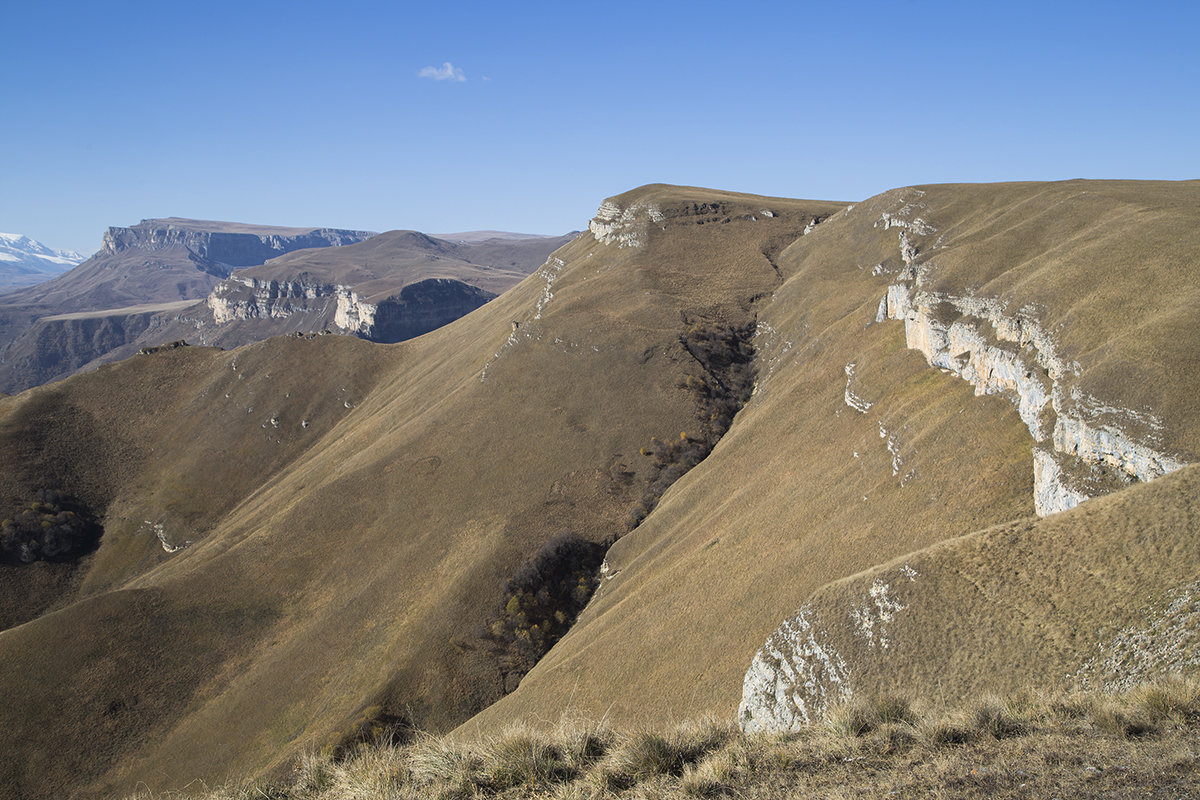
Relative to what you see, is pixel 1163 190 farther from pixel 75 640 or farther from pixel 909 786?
pixel 75 640

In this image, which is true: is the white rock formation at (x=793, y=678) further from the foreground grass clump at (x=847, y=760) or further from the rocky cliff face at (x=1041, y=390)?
the rocky cliff face at (x=1041, y=390)

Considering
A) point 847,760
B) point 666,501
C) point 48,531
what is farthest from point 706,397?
point 48,531

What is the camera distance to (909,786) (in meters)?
11.8

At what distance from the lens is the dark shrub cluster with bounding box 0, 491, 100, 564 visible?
10075 cm

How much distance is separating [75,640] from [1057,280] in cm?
9809

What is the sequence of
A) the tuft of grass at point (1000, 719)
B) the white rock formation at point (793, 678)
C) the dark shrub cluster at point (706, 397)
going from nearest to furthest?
the tuft of grass at point (1000, 719)
the white rock formation at point (793, 678)
the dark shrub cluster at point (706, 397)

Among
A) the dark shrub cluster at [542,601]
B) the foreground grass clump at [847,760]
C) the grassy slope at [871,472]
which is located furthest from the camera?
the dark shrub cluster at [542,601]

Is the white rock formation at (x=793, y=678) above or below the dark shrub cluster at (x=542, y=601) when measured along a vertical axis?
above

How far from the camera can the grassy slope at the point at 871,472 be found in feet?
126

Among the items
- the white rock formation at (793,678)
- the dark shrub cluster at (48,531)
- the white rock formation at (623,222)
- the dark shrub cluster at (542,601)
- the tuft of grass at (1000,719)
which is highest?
the white rock formation at (623,222)

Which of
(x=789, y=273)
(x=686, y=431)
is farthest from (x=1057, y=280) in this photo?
(x=789, y=273)

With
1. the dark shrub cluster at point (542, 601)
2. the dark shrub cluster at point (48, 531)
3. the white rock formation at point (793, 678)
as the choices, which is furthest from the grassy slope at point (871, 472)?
the dark shrub cluster at point (48, 531)

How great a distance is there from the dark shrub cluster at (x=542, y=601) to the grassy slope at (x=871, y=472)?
171 inches

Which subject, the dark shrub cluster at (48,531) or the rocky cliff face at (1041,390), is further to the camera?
the dark shrub cluster at (48,531)
